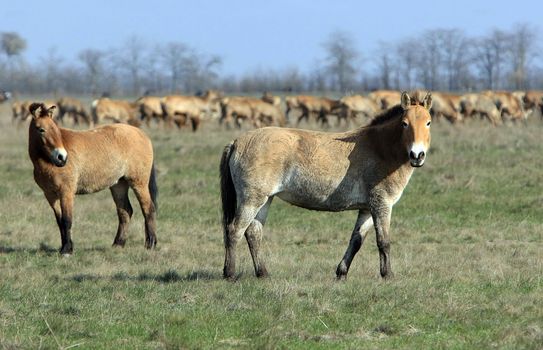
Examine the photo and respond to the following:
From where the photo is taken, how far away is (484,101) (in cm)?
3891

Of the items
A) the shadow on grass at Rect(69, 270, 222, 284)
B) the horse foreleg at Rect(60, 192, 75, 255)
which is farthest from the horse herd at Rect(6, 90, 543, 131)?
the shadow on grass at Rect(69, 270, 222, 284)

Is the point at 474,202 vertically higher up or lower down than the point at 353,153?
lower down

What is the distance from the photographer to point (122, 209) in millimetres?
13531

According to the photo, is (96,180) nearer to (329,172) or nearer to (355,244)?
(329,172)

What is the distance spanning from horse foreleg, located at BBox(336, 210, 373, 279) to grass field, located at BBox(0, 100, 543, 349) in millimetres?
139

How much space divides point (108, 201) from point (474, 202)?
686cm

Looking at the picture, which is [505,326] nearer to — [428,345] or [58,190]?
[428,345]

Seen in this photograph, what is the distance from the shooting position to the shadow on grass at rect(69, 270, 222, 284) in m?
10.2

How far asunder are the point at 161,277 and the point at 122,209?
3351 mm

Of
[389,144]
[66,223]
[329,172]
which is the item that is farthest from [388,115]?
[66,223]

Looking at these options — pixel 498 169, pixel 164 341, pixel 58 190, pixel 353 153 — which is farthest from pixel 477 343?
pixel 498 169

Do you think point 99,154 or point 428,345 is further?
point 99,154

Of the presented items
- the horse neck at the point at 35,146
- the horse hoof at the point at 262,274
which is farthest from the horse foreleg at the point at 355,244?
the horse neck at the point at 35,146

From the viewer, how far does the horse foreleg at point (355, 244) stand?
10125 millimetres
